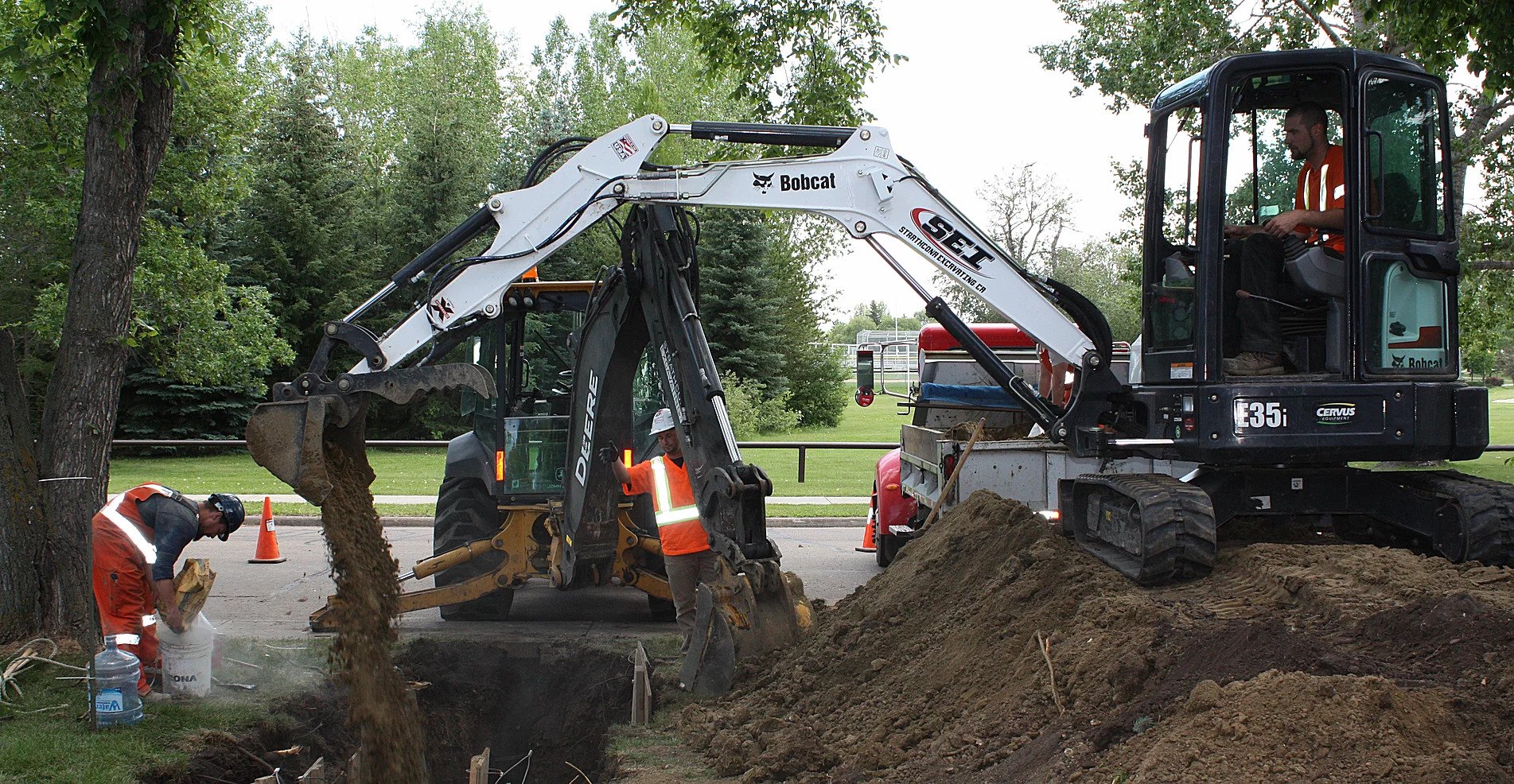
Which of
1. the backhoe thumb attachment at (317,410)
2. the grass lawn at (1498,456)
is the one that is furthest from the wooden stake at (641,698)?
the grass lawn at (1498,456)

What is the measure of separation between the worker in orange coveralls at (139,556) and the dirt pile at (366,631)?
90 cm

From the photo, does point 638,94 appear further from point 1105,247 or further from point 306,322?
point 1105,247

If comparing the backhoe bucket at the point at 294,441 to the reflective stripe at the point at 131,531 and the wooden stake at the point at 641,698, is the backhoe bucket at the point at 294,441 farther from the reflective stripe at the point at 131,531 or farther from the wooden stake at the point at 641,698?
the wooden stake at the point at 641,698

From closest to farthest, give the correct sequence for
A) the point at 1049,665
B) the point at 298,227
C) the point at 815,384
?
the point at 1049,665 < the point at 298,227 < the point at 815,384

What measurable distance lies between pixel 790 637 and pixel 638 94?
36471 millimetres

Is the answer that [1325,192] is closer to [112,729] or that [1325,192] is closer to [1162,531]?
[1162,531]

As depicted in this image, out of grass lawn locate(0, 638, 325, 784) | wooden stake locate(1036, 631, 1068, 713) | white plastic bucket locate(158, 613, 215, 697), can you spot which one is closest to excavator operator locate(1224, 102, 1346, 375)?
wooden stake locate(1036, 631, 1068, 713)

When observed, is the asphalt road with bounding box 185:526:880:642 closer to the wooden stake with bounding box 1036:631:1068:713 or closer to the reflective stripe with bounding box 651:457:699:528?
the reflective stripe with bounding box 651:457:699:528

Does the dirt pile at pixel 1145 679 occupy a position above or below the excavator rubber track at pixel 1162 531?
below

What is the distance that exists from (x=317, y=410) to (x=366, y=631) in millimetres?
1256

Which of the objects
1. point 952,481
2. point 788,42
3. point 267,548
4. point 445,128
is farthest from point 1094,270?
point 952,481

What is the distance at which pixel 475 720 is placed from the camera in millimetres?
7625

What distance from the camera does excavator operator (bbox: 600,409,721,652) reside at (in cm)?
720

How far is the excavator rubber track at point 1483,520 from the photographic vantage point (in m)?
5.63
